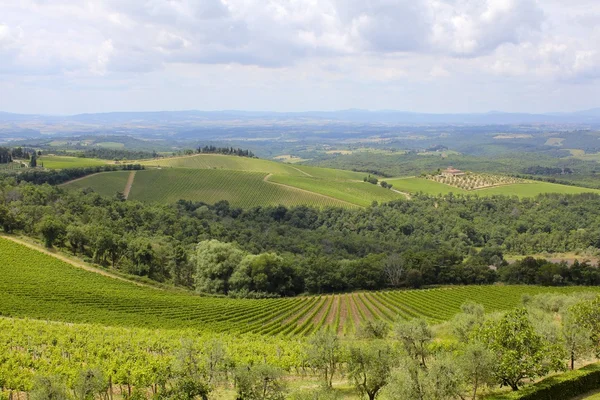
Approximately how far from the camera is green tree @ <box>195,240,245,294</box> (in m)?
77.5

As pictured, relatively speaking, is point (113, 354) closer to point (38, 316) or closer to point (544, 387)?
point (38, 316)

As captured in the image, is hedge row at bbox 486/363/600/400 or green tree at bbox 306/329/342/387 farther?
green tree at bbox 306/329/342/387

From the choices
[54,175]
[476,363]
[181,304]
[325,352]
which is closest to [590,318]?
[476,363]

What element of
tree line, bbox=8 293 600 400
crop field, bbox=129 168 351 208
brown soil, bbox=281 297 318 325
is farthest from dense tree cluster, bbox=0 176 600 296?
tree line, bbox=8 293 600 400

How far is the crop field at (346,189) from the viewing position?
164 m

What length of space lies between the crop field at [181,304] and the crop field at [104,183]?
73.1m

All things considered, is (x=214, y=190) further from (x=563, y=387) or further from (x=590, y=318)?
(x=563, y=387)

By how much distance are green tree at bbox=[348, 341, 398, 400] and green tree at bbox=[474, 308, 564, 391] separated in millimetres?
6437

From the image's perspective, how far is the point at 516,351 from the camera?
2773cm

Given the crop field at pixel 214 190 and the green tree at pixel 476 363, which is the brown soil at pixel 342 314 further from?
the crop field at pixel 214 190

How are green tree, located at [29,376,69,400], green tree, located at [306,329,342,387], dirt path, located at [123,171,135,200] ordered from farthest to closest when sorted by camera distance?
dirt path, located at [123,171,135,200], green tree, located at [306,329,342,387], green tree, located at [29,376,69,400]

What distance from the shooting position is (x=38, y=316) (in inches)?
1882

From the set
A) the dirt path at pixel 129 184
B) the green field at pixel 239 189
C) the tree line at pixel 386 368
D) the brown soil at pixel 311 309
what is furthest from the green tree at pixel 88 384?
the dirt path at pixel 129 184

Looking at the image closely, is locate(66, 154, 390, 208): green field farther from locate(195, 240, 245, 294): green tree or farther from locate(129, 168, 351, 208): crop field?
locate(195, 240, 245, 294): green tree
